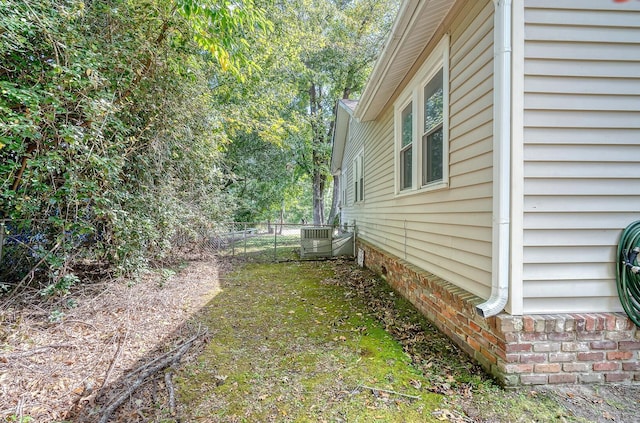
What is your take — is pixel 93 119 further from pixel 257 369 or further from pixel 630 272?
pixel 630 272

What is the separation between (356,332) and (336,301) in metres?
1.24

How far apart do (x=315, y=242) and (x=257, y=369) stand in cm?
595

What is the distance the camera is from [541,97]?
7.27ft

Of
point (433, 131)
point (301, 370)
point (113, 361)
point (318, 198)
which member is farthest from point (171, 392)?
point (318, 198)

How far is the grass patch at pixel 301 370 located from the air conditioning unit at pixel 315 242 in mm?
3976

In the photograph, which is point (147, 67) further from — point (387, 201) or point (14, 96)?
point (387, 201)

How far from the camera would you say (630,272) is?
216 centimetres

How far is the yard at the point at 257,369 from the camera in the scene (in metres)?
2.02

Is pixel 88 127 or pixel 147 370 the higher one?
pixel 88 127

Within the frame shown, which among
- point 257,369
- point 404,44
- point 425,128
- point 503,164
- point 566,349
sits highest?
point 404,44

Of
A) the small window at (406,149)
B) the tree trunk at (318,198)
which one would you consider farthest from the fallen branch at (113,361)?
the tree trunk at (318,198)

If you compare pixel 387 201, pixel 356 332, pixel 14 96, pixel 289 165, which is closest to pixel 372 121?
pixel 387 201

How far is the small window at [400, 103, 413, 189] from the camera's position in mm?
4449

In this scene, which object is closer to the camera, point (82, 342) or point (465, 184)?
point (465, 184)
